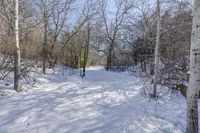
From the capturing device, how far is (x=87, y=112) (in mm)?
8594

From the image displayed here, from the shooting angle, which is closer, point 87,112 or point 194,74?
point 194,74

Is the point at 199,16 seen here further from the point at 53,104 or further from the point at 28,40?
the point at 28,40

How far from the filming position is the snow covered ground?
730 centimetres

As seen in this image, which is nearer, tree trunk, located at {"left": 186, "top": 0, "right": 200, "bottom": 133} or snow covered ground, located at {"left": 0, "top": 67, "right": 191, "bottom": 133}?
tree trunk, located at {"left": 186, "top": 0, "right": 200, "bottom": 133}

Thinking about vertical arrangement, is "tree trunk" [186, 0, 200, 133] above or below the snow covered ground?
above

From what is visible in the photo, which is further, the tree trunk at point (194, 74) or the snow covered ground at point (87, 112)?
the snow covered ground at point (87, 112)

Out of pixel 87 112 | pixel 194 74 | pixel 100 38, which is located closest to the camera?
pixel 194 74

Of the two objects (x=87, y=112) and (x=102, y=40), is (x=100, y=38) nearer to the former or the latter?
(x=102, y=40)

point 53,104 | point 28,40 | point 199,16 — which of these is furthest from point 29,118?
point 28,40

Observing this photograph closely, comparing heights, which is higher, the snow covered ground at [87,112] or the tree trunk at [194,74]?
the tree trunk at [194,74]

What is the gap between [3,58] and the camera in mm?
→ 11633

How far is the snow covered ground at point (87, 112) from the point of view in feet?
24.0

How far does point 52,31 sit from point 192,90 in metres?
21.4

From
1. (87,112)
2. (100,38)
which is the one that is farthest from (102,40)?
(87,112)
